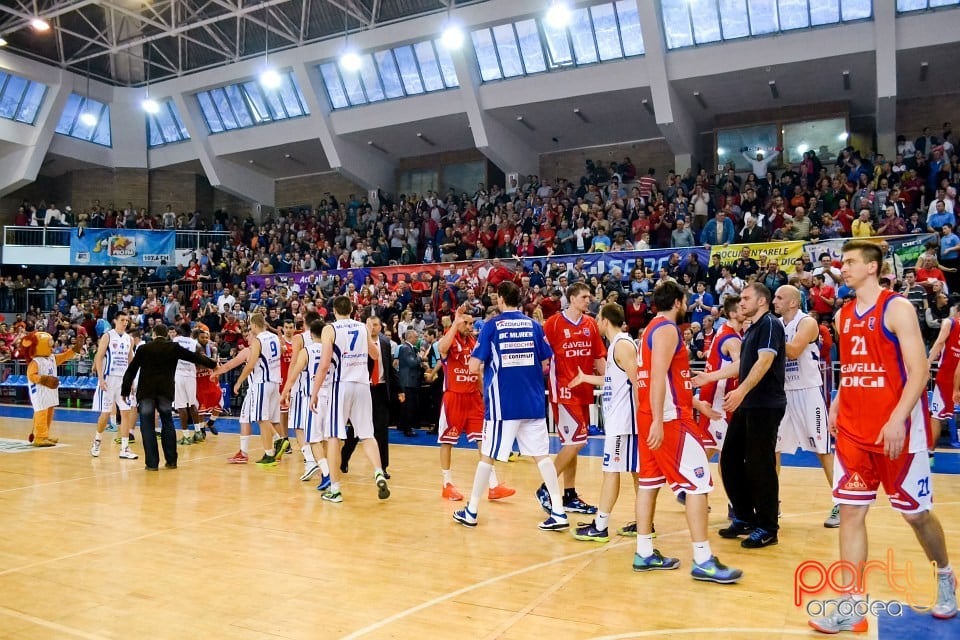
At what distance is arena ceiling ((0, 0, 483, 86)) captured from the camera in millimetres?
23406

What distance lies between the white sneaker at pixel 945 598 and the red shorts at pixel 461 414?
14.4 ft

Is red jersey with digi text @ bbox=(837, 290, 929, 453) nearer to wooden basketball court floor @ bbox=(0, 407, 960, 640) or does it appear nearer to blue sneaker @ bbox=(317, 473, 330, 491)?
wooden basketball court floor @ bbox=(0, 407, 960, 640)

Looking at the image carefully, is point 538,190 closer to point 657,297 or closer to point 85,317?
point 85,317

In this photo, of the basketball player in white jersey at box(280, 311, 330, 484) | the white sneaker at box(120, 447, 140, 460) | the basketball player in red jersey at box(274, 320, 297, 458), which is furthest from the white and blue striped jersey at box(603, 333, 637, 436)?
the white sneaker at box(120, 447, 140, 460)

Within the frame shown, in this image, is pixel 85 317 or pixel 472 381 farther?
pixel 85 317

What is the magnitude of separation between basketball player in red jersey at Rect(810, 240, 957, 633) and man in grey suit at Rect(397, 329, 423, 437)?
9962 mm

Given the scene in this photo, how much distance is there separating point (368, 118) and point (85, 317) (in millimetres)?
11195

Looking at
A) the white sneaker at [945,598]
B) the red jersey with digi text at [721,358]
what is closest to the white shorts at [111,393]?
the red jersey with digi text at [721,358]

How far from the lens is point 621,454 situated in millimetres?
5465

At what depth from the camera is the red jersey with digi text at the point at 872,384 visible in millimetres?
3748

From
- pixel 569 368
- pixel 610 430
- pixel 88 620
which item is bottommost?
pixel 88 620

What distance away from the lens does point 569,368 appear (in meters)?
6.63

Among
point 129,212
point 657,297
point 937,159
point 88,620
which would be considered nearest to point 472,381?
point 657,297

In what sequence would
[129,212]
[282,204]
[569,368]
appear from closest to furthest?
[569,368] < [129,212] < [282,204]
